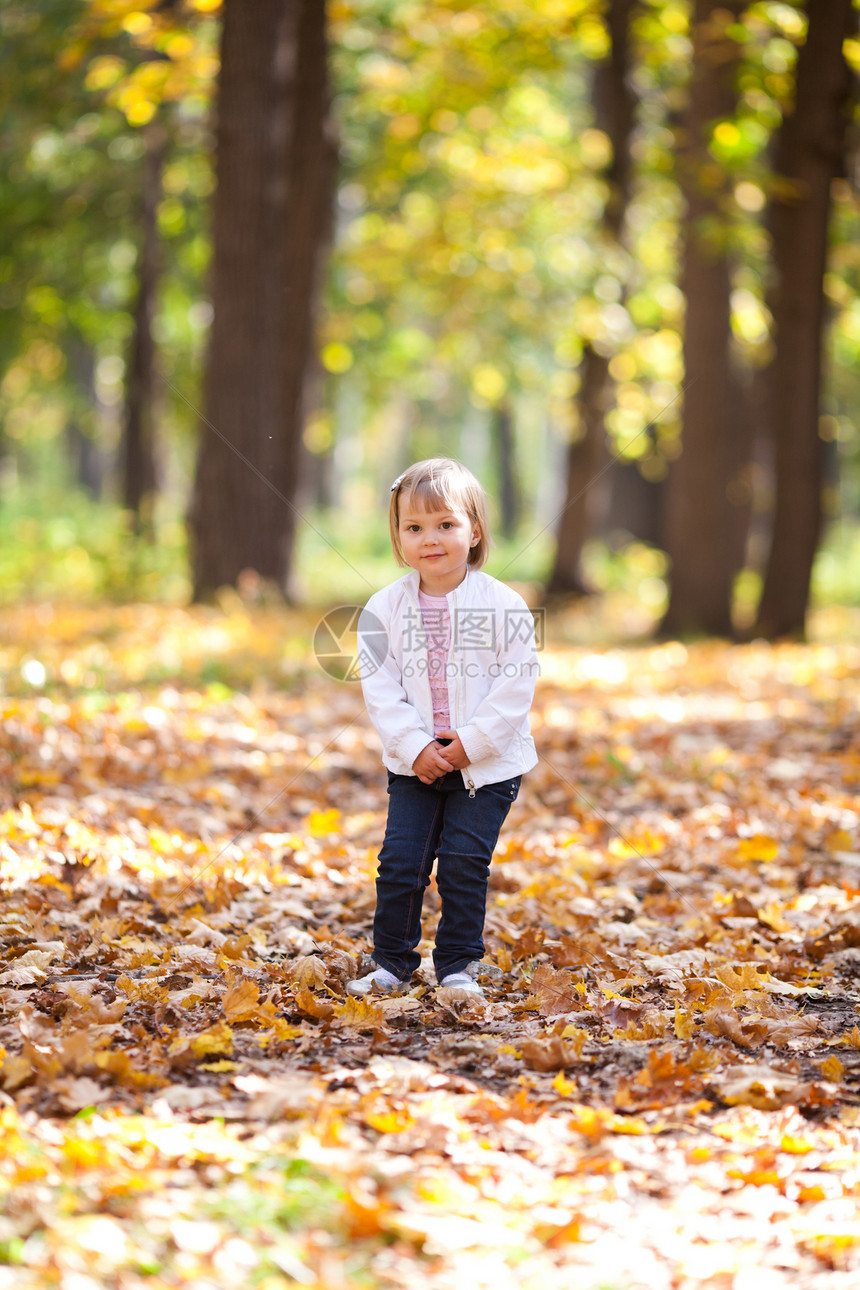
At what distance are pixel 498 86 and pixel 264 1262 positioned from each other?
12889mm

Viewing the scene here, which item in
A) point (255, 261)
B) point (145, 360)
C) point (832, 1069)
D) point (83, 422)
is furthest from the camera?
point (83, 422)

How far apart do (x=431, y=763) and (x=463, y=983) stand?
2.28ft

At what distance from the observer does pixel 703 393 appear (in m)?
12.3

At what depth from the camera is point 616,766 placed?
678 centimetres

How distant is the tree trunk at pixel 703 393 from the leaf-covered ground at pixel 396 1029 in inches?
224

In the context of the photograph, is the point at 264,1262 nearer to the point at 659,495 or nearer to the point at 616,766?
the point at 616,766

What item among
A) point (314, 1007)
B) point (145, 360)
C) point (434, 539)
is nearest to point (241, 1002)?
point (314, 1007)

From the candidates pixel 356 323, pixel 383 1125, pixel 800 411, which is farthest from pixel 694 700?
pixel 356 323

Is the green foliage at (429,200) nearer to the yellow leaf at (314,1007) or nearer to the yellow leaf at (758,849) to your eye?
the yellow leaf at (758,849)

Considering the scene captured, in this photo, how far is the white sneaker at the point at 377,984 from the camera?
11.7 ft

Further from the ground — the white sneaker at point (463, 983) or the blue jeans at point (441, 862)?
the blue jeans at point (441, 862)

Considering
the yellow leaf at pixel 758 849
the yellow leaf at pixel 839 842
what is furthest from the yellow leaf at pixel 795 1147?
the yellow leaf at pixel 839 842

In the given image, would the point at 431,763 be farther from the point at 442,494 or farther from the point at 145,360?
the point at 145,360

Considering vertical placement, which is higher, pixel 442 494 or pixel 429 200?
pixel 429 200
